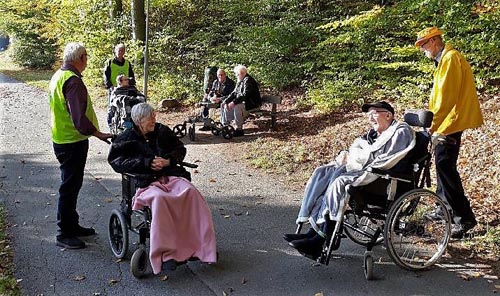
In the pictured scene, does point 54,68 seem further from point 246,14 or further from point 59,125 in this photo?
point 59,125

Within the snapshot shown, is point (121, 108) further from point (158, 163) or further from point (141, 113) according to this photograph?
point (158, 163)

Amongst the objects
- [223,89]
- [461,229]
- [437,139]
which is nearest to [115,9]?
[223,89]

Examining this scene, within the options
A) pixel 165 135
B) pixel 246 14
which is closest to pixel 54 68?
pixel 246 14

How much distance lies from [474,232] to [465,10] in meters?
5.06

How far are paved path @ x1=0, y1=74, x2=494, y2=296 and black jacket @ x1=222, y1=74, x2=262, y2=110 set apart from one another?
2242mm

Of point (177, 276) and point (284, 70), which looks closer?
point (177, 276)

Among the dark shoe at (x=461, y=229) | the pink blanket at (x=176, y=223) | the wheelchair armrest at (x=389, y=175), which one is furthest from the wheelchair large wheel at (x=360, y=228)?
the pink blanket at (x=176, y=223)

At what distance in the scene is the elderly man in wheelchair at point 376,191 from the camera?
3.99m

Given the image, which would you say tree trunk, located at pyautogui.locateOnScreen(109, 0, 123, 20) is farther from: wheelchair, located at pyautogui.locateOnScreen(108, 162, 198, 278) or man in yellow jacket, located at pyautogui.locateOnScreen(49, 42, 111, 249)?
wheelchair, located at pyautogui.locateOnScreen(108, 162, 198, 278)

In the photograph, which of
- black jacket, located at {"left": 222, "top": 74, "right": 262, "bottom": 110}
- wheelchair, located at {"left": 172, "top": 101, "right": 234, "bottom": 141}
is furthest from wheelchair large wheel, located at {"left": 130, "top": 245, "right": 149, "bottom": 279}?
black jacket, located at {"left": 222, "top": 74, "right": 262, "bottom": 110}

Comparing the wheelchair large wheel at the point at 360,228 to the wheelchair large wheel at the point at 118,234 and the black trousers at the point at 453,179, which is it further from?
the wheelchair large wheel at the point at 118,234

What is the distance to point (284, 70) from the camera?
12.5 meters

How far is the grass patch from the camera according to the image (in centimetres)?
383

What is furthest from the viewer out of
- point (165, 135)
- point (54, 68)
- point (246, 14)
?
point (54, 68)
